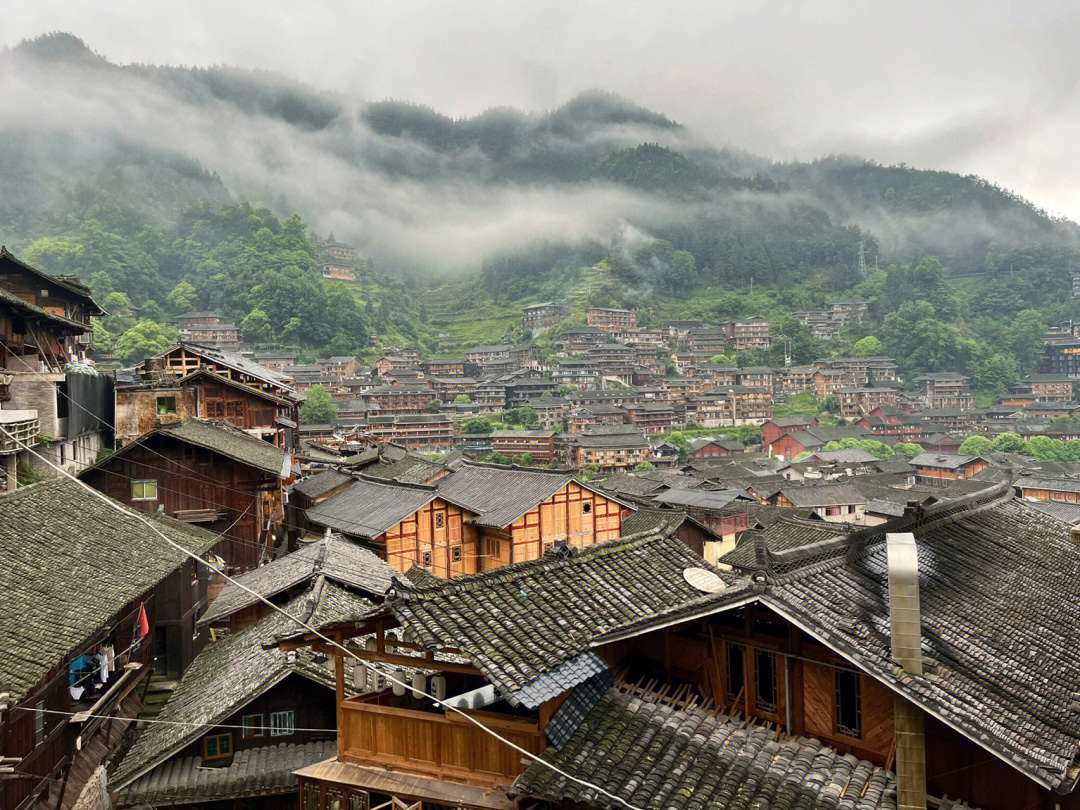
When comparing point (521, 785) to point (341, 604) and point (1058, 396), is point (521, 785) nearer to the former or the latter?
point (341, 604)

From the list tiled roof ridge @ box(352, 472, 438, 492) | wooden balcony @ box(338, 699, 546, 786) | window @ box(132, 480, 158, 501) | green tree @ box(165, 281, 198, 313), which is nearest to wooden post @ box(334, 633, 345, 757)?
A: wooden balcony @ box(338, 699, 546, 786)

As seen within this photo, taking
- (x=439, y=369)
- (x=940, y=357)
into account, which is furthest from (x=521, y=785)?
(x=940, y=357)

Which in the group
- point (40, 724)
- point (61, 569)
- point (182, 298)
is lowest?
point (40, 724)

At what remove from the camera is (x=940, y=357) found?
13425 cm

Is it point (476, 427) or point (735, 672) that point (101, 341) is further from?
point (735, 672)

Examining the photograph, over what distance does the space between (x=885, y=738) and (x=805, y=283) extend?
172 meters

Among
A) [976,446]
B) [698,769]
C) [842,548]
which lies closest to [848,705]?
[698,769]

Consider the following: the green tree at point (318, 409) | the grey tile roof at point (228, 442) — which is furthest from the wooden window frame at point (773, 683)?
the green tree at point (318, 409)

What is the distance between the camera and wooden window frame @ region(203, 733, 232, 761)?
13.1m

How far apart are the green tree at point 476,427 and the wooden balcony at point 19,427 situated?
66707mm

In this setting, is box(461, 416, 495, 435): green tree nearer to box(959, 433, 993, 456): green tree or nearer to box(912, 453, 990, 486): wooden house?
box(912, 453, 990, 486): wooden house

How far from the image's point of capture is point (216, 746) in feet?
43.1

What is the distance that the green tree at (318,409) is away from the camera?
80.3 metres

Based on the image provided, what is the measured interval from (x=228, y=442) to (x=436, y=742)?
23.1 meters
